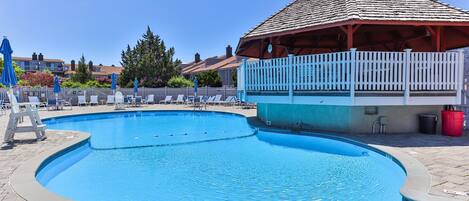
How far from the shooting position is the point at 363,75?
29.2 feet

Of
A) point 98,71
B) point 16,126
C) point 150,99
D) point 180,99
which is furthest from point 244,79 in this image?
point 98,71

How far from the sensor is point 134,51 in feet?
124

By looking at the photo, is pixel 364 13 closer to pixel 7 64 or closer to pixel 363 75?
pixel 363 75

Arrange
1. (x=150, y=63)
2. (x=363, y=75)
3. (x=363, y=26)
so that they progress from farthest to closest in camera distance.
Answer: (x=150, y=63), (x=363, y=26), (x=363, y=75)

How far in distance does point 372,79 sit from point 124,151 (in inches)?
266

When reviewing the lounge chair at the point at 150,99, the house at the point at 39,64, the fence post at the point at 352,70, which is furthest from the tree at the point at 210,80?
the house at the point at 39,64

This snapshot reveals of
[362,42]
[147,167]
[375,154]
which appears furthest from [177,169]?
[362,42]

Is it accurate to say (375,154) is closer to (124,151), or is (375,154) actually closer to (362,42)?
(124,151)

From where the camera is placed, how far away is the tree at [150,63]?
119 feet

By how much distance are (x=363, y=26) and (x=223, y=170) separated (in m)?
7.88

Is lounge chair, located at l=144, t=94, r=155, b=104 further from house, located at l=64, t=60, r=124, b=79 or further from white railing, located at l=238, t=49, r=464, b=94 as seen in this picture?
house, located at l=64, t=60, r=124, b=79

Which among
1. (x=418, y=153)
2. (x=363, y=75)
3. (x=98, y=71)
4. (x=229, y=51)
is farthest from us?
(x=98, y=71)

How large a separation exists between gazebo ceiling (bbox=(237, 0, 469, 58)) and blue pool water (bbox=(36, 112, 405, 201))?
346 cm

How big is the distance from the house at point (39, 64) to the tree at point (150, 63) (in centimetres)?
3375
